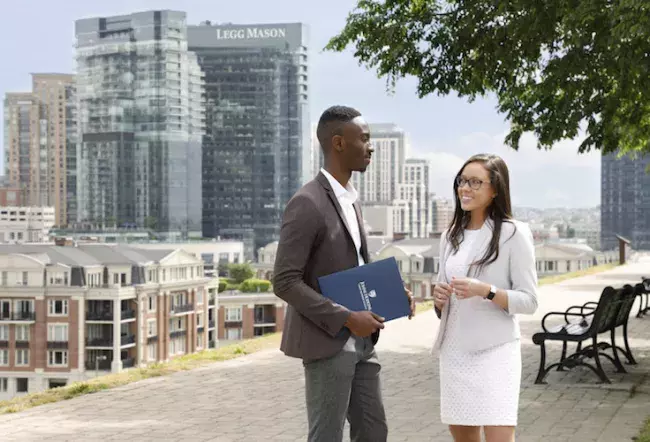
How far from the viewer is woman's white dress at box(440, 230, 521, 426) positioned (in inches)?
164

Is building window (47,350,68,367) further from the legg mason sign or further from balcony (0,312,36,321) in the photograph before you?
the legg mason sign

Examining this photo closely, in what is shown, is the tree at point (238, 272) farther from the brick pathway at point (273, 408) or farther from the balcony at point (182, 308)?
the brick pathway at point (273, 408)

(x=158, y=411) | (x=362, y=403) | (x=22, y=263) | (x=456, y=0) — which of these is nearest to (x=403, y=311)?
(x=362, y=403)

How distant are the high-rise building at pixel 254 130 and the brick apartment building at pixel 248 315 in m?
65.5

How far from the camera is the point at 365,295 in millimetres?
3955

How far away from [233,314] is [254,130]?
2990 inches

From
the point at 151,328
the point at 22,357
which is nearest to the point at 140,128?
the point at 151,328

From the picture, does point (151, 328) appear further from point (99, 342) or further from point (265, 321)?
point (265, 321)

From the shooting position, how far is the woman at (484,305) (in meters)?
4.16

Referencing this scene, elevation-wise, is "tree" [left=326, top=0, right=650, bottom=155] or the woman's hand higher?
"tree" [left=326, top=0, right=650, bottom=155]

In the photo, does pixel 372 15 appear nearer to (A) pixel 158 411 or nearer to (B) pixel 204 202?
(A) pixel 158 411

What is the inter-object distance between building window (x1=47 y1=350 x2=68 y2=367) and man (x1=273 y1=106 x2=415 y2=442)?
8973 cm

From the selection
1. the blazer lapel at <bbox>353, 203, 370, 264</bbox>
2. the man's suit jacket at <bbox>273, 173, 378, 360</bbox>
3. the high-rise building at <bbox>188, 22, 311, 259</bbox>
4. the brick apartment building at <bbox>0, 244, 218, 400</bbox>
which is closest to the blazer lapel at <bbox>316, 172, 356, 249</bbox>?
the man's suit jacket at <bbox>273, 173, 378, 360</bbox>

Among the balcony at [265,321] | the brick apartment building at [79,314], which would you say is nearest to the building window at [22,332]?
the brick apartment building at [79,314]
